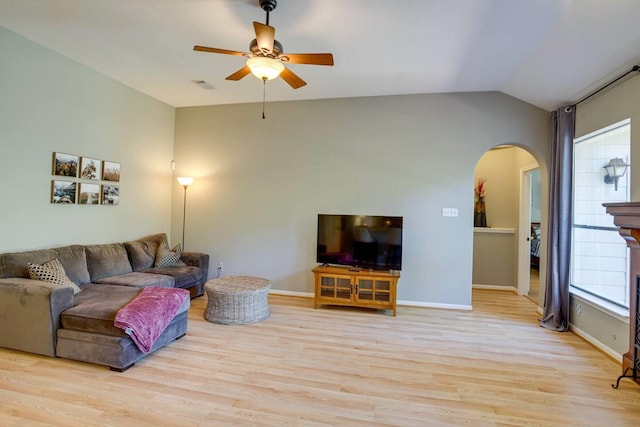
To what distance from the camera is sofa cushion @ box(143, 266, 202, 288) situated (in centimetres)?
425

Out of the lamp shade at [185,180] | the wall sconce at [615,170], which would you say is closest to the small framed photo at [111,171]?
the lamp shade at [185,180]

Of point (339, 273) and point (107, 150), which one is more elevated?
point (107, 150)

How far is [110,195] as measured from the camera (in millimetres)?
4430

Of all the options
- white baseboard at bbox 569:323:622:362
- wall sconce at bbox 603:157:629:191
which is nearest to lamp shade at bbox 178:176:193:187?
wall sconce at bbox 603:157:629:191

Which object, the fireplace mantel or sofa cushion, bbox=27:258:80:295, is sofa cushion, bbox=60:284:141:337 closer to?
sofa cushion, bbox=27:258:80:295

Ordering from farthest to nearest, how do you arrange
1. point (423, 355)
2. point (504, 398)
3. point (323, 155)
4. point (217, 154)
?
1. point (217, 154)
2. point (323, 155)
3. point (423, 355)
4. point (504, 398)

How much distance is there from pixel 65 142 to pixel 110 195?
0.88 metres

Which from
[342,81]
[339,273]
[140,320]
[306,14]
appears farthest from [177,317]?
[342,81]

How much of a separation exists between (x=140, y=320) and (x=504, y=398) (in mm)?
2884

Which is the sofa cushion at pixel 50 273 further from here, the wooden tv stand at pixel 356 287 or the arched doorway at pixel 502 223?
the arched doorway at pixel 502 223

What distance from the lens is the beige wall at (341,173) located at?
14.6ft

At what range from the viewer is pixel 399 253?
4.25m

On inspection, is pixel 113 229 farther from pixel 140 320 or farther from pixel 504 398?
pixel 504 398

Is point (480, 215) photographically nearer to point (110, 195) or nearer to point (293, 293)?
point (293, 293)
